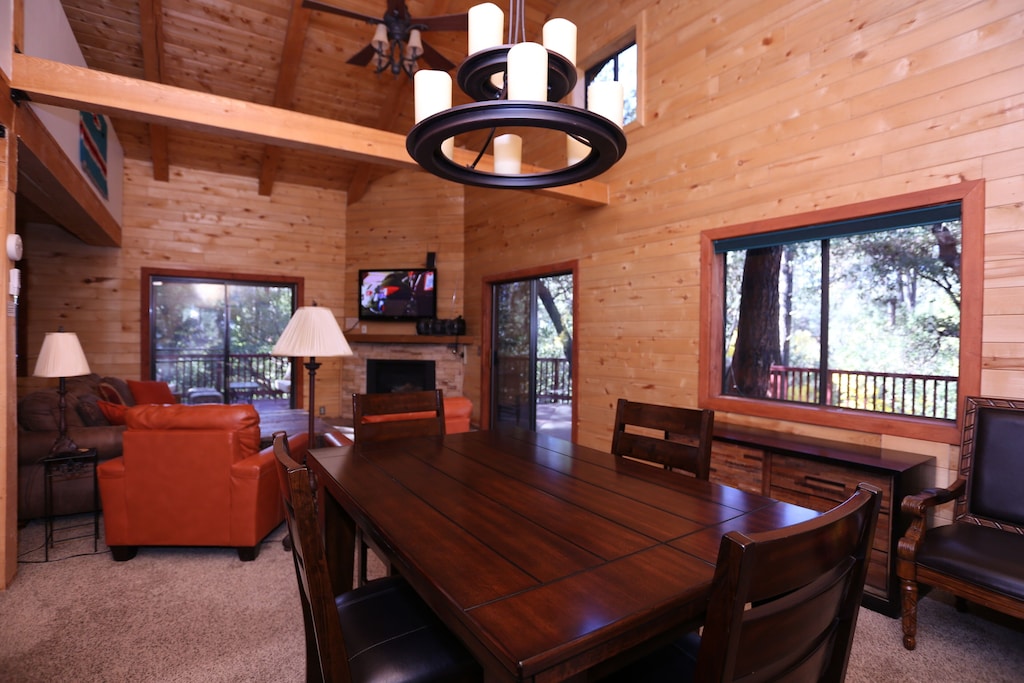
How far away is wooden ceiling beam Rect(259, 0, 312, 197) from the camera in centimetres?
472

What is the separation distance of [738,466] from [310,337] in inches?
105

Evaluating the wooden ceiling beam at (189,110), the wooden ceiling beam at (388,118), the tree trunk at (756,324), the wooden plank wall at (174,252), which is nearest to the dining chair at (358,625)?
the wooden ceiling beam at (189,110)

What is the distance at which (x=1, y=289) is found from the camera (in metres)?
2.52

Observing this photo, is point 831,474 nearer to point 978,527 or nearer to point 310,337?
point 978,527

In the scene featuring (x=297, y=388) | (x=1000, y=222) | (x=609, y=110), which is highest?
(x=609, y=110)

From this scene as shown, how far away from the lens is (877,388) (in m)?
4.50

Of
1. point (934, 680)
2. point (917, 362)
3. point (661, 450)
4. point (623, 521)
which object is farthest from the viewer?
point (917, 362)

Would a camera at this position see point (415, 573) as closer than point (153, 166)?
Yes

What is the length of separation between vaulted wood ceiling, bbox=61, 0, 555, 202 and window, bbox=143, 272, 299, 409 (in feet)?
4.61

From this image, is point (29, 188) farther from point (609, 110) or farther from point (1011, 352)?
point (1011, 352)

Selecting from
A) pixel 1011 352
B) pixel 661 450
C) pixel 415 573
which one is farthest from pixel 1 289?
pixel 1011 352

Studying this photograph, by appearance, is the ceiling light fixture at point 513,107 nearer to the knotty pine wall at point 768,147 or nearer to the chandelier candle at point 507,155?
the chandelier candle at point 507,155

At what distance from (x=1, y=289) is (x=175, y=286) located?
4377 mm

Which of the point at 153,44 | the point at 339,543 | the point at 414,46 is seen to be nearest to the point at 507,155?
the point at 339,543
